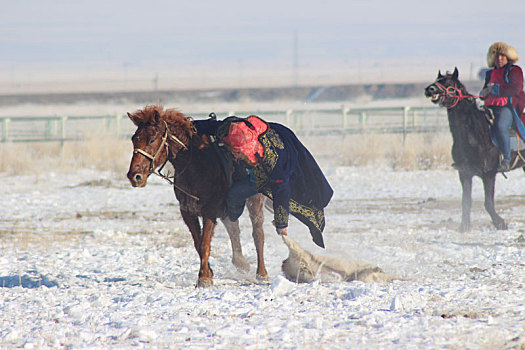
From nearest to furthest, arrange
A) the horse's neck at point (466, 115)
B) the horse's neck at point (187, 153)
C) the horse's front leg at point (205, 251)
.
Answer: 1. the horse's neck at point (187, 153)
2. the horse's front leg at point (205, 251)
3. the horse's neck at point (466, 115)

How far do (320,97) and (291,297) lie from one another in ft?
150

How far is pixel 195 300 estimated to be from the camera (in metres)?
6.41

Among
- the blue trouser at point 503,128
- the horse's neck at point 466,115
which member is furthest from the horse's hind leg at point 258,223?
the blue trouser at point 503,128

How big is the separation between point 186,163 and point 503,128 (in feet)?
17.7

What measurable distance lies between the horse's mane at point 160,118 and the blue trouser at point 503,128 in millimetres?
5193

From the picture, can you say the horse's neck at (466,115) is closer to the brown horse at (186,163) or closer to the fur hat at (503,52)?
the fur hat at (503,52)

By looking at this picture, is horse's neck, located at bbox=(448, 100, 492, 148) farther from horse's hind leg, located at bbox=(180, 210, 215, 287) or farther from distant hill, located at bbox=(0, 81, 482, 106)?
distant hill, located at bbox=(0, 81, 482, 106)

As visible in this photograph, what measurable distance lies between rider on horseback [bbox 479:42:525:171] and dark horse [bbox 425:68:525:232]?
4.6 inches

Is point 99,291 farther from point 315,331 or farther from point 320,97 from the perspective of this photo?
point 320,97

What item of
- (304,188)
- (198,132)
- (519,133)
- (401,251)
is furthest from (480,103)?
(198,132)

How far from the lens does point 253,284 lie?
7445 mm

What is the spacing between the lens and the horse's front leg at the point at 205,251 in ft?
23.0

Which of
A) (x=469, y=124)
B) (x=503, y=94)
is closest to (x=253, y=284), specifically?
(x=469, y=124)

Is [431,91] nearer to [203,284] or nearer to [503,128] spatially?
[503,128]
